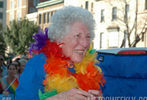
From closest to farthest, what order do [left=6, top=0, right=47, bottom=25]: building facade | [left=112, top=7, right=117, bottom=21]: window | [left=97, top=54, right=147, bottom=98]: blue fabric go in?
[left=97, top=54, right=147, bottom=98]: blue fabric, [left=112, top=7, right=117, bottom=21]: window, [left=6, top=0, right=47, bottom=25]: building facade

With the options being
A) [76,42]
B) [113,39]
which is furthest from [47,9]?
[76,42]

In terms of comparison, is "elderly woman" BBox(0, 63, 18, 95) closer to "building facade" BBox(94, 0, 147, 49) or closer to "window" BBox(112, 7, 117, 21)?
"building facade" BBox(94, 0, 147, 49)

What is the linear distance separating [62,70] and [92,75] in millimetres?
342

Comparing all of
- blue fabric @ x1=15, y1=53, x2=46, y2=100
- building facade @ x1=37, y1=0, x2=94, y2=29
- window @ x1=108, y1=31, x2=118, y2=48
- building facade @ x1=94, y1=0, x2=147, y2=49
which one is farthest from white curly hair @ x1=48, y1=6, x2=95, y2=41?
building facade @ x1=37, y1=0, x2=94, y2=29

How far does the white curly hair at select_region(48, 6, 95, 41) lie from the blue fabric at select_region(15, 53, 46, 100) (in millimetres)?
425

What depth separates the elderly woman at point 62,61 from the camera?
9.96ft

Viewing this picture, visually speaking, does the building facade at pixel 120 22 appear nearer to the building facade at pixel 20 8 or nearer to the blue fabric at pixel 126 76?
the building facade at pixel 20 8

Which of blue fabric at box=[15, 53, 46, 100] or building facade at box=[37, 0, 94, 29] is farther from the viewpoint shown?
building facade at box=[37, 0, 94, 29]

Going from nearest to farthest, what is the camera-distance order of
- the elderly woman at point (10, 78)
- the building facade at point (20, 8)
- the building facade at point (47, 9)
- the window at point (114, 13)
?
1. the elderly woman at point (10, 78)
2. the window at point (114, 13)
3. the building facade at point (47, 9)
4. the building facade at point (20, 8)

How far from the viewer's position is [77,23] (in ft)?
10.9

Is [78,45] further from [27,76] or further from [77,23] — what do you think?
[27,76]

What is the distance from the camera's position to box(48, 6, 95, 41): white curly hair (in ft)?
11.0

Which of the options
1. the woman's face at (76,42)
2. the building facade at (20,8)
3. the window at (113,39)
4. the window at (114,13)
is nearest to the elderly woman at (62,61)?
the woman's face at (76,42)

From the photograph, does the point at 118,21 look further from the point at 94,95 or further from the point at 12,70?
the point at 94,95
